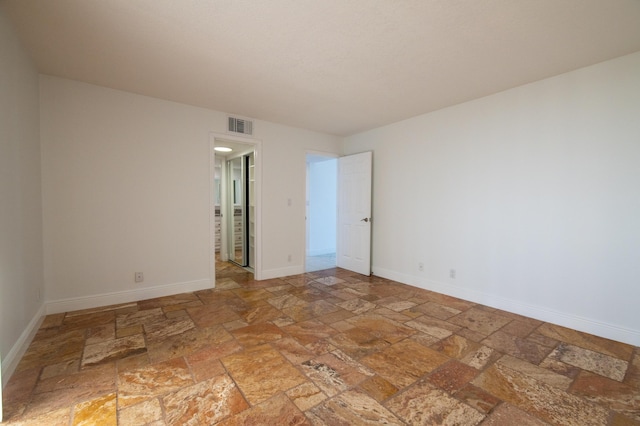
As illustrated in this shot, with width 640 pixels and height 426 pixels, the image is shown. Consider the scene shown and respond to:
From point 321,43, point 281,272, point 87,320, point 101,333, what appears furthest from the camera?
point 281,272

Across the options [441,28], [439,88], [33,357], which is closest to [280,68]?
[441,28]

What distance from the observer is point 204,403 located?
174 centimetres

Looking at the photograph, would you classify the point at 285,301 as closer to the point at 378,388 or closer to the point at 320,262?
the point at 378,388

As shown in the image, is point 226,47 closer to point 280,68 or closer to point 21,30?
point 280,68

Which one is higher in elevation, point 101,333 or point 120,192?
point 120,192

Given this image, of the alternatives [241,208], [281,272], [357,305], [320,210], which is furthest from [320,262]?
[357,305]

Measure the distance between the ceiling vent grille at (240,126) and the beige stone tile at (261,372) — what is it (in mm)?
3125

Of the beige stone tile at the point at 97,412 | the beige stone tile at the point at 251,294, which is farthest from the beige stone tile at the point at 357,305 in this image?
the beige stone tile at the point at 97,412

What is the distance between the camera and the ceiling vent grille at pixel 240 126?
4.18 meters

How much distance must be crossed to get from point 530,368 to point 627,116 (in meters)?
2.45

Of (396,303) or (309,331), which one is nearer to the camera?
(309,331)

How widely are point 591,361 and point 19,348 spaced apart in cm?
465

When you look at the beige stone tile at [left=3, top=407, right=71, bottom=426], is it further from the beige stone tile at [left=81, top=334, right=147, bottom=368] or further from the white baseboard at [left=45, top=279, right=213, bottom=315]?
the white baseboard at [left=45, top=279, right=213, bottom=315]

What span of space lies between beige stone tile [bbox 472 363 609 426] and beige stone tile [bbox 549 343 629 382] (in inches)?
20.7
